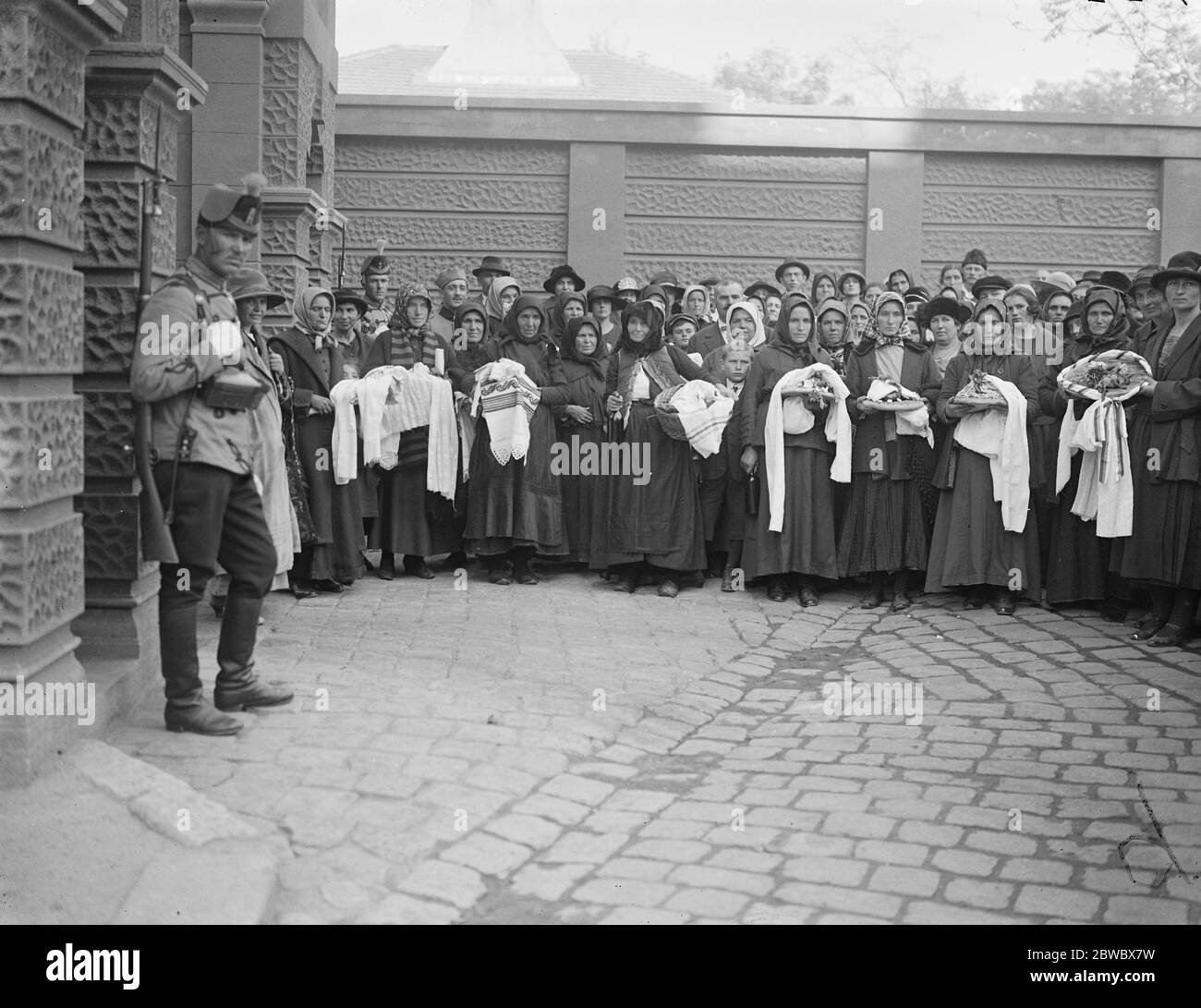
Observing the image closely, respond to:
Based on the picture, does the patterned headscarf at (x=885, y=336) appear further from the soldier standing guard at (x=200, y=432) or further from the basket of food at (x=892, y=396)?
the soldier standing guard at (x=200, y=432)

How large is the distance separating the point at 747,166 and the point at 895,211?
1.75 meters

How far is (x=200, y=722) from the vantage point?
5.99 metres

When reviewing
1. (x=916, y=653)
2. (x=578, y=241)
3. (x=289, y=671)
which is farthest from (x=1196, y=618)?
(x=578, y=241)

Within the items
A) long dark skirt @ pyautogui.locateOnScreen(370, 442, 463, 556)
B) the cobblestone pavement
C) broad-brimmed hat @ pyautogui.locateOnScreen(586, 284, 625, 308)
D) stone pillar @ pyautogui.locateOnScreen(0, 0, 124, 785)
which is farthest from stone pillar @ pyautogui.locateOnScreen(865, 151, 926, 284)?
stone pillar @ pyautogui.locateOnScreen(0, 0, 124, 785)

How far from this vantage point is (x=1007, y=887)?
4.91 meters

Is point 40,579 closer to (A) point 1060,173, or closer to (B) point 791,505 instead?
(B) point 791,505

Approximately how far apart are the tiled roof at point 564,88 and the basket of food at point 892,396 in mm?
11919

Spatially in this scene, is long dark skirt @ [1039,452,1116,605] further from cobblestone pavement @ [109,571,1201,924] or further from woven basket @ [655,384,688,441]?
woven basket @ [655,384,688,441]

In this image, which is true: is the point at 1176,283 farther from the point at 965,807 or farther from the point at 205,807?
the point at 205,807

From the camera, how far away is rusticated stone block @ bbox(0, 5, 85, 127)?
204 inches

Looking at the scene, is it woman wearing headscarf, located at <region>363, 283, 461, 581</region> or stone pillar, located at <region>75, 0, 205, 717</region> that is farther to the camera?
woman wearing headscarf, located at <region>363, 283, 461, 581</region>

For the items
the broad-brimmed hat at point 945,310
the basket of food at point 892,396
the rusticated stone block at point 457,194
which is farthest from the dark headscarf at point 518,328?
the rusticated stone block at point 457,194

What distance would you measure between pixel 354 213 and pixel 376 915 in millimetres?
12924

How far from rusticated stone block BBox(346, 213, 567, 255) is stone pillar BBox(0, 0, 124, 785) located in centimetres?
1088
